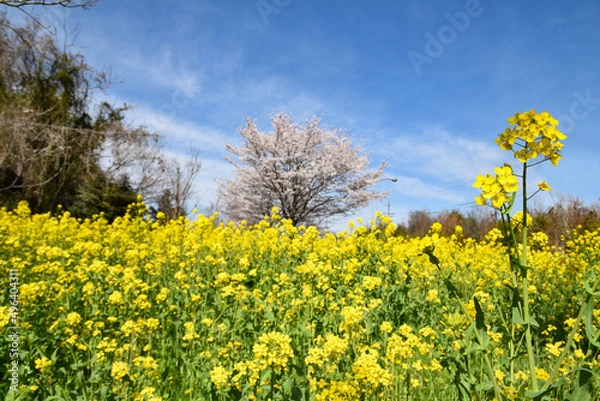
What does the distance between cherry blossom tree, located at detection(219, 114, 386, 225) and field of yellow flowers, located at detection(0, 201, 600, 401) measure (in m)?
13.7

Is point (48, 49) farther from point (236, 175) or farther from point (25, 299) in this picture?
point (25, 299)

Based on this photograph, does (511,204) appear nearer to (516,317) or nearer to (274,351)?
(516,317)

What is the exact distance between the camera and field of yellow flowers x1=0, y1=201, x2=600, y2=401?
1.71m

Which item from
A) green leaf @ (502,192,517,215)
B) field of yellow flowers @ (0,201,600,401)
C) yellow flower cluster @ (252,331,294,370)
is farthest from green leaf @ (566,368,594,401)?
yellow flower cluster @ (252,331,294,370)

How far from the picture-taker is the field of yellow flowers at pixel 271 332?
1.71 m

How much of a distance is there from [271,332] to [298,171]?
16154 mm

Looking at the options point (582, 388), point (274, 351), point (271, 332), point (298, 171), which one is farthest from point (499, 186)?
point (298, 171)

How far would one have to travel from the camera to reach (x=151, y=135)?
57.5 feet

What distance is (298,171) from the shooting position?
59.2 ft

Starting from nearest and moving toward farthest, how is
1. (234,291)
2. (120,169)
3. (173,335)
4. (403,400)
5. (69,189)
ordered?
(403,400) < (234,291) < (173,335) < (69,189) < (120,169)

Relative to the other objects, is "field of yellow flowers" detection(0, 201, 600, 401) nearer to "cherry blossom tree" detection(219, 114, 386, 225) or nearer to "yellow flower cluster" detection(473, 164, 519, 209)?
"yellow flower cluster" detection(473, 164, 519, 209)

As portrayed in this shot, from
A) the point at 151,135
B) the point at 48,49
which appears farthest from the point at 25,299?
the point at 48,49

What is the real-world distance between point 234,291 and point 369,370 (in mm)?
1107

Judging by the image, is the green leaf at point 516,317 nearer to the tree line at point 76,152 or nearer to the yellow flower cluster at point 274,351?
the yellow flower cluster at point 274,351
